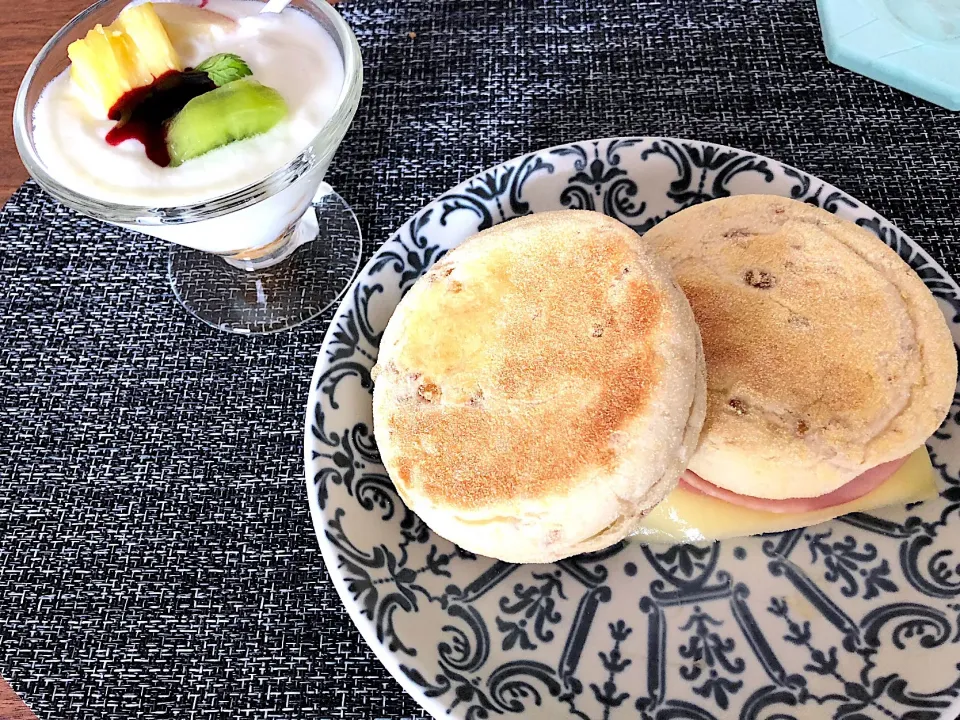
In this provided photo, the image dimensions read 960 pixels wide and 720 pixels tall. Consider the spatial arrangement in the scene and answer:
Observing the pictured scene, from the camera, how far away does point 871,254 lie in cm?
117

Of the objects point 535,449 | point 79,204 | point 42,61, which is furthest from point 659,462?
point 42,61

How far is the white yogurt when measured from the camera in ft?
3.81

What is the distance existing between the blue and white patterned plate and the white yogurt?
30 centimetres

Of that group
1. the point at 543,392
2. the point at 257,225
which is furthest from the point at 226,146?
the point at 543,392

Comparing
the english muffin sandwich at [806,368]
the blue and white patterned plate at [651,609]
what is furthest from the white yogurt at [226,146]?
the english muffin sandwich at [806,368]

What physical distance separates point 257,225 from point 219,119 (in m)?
0.21

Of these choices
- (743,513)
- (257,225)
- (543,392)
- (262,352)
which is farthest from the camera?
(262,352)

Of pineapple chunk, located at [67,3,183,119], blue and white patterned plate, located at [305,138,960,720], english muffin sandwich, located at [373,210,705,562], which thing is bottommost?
blue and white patterned plate, located at [305,138,960,720]

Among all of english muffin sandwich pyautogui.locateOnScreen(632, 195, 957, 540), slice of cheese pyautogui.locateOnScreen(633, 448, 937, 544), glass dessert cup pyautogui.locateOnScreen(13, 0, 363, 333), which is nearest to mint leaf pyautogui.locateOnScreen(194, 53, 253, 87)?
glass dessert cup pyautogui.locateOnScreen(13, 0, 363, 333)

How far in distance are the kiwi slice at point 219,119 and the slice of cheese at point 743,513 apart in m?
0.86

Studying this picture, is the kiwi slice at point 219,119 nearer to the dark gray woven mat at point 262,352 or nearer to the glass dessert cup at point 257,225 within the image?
the glass dessert cup at point 257,225

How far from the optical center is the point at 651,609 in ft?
3.66

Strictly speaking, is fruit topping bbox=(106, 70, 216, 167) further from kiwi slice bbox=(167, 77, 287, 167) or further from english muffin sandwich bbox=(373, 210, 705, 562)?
english muffin sandwich bbox=(373, 210, 705, 562)

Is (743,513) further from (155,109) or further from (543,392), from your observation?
(155,109)
